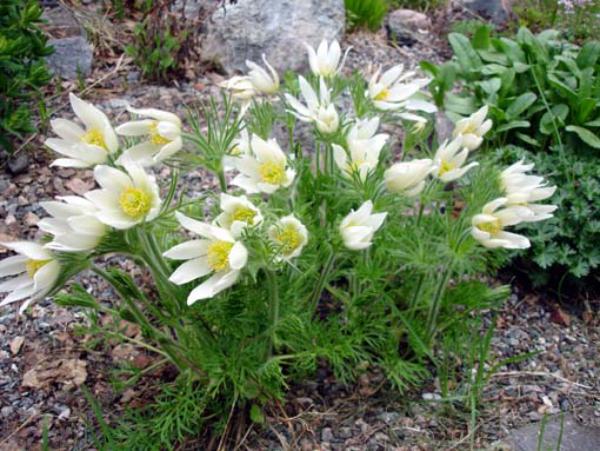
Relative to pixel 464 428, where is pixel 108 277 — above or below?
above

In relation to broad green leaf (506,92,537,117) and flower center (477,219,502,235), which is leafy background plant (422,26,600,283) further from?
flower center (477,219,502,235)

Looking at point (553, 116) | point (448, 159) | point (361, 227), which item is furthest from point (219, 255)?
point (553, 116)

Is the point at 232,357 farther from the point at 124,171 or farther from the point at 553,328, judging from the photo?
the point at 553,328

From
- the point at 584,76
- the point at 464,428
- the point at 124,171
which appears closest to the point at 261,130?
the point at 124,171

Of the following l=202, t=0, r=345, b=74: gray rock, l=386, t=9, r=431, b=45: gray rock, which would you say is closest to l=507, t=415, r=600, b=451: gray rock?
l=202, t=0, r=345, b=74: gray rock

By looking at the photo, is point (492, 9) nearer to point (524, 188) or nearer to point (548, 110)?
point (548, 110)

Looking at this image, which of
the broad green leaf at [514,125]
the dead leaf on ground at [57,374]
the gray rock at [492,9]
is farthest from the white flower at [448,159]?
the gray rock at [492,9]
